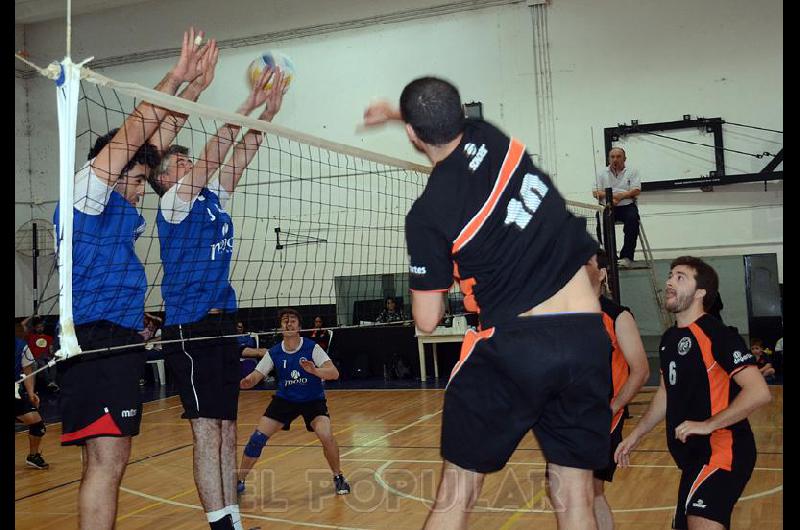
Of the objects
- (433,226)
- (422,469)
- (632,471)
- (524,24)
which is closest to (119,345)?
(433,226)

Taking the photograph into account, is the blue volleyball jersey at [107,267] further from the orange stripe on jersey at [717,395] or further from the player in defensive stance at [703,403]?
the orange stripe on jersey at [717,395]

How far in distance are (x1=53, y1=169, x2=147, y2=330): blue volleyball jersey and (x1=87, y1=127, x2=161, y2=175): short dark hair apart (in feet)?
0.40

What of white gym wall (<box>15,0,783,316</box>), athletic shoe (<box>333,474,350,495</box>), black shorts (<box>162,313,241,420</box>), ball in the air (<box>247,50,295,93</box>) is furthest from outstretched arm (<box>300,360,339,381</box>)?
→ white gym wall (<box>15,0,783,316</box>)

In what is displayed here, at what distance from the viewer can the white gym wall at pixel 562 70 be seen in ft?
43.4

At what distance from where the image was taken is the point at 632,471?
6.65m

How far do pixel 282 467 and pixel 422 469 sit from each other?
4.62ft

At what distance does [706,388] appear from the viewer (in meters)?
3.49

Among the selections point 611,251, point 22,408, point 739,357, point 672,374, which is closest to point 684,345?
point 672,374

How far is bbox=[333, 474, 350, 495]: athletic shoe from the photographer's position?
623cm

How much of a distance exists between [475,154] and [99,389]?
1935 mm

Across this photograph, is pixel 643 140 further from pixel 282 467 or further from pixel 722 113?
pixel 282 467

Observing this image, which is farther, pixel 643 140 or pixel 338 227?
pixel 338 227

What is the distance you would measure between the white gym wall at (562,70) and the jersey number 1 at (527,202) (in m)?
11.9

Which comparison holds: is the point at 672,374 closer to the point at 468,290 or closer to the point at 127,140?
A: the point at 468,290
